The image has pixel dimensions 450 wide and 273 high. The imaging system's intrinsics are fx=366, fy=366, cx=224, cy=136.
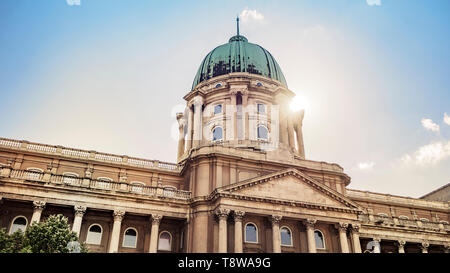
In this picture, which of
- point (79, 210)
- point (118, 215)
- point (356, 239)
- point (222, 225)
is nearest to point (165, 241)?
point (118, 215)

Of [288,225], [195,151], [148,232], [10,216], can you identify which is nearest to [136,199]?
[148,232]

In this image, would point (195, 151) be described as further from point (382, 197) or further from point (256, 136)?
point (382, 197)

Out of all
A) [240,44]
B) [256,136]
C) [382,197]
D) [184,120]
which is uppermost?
[240,44]

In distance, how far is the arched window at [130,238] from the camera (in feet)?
111

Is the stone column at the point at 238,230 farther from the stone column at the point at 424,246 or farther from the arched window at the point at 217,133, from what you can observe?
the stone column at the point at 424,246

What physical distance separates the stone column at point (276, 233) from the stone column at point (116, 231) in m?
13.2

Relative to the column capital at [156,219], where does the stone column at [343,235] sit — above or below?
below

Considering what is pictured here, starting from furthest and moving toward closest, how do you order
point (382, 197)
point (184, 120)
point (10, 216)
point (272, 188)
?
point (184, 120) → point (382, 197) → point (272, 188) → point (10, 216)

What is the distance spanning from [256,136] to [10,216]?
2874 centimetres

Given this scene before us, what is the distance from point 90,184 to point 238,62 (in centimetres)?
3009

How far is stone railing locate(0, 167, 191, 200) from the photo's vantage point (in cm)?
3099

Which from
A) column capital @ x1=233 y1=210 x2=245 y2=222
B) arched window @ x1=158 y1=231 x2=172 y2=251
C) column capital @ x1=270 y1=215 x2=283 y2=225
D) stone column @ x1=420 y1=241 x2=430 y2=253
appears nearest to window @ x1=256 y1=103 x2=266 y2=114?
column capital @ x1=270 y1=215 x2=283 y2=225

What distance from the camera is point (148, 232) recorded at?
34.4 meters

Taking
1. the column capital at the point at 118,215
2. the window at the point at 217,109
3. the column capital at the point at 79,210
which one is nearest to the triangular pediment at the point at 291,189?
the column capital at the point at 118,215
